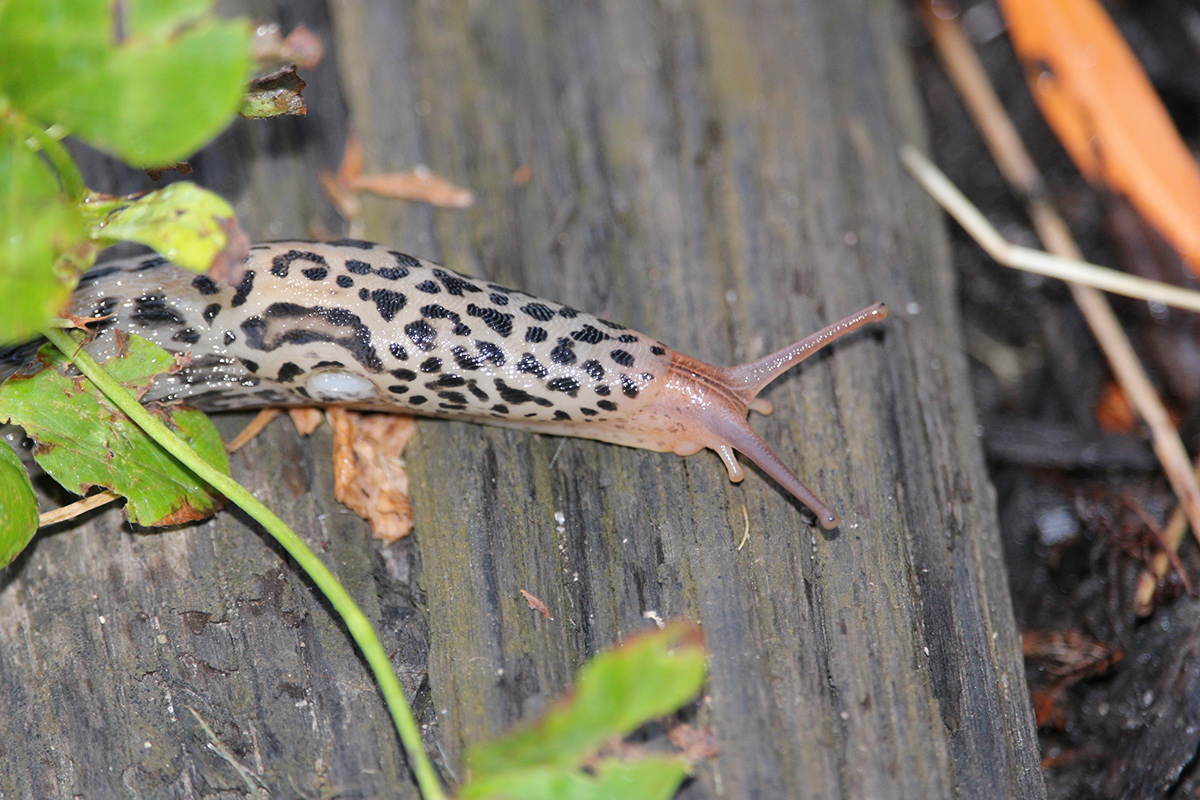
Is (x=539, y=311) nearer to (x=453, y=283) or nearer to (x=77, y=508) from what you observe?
(x=453, y=283)

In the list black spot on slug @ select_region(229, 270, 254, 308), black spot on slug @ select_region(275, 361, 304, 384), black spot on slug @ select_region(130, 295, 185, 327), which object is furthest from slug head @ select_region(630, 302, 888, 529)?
black spot on slug @ select_region(130, 295, 185, 327)

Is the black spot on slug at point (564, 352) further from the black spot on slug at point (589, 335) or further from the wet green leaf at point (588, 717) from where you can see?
the wet green leaf at point (588, 717)

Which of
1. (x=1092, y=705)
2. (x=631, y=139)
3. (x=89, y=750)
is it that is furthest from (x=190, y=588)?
(x=1092, y=705)

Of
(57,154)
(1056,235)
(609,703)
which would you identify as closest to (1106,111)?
(1056,235)

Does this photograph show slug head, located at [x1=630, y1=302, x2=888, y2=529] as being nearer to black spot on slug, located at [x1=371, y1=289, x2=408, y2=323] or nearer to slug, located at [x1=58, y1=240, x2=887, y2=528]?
slug, located at [x1=58, y1=240, x2=887, y2=528]

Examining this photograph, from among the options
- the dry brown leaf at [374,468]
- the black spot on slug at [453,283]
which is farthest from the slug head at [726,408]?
the dry brown leaf at [374,468]
